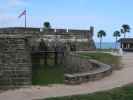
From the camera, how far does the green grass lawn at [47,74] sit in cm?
1430

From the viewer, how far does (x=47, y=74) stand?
14.6 m

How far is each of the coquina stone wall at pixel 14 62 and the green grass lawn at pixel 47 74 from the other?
64 cm

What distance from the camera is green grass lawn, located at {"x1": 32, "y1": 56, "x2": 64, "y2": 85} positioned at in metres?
14.3

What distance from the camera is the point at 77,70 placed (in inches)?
700

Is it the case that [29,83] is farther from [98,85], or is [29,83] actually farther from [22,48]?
[98,85]

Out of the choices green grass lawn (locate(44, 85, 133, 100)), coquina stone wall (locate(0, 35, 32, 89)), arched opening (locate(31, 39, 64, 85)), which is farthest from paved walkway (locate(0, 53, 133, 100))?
green grass lawn (locate(44, 85, 133, 100))

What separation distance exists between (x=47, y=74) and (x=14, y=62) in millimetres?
1679

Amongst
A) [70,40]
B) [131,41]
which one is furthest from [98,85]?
[131,41]

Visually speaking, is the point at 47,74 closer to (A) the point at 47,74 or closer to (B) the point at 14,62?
(A) the point at 47,74

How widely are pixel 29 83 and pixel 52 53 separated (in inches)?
79.7

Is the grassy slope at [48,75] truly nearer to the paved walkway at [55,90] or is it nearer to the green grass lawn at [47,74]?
the green grass lawn at [47,74]

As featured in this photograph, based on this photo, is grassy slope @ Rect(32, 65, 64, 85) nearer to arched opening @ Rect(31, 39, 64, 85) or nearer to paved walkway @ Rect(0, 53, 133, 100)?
arched opening @ Rect(31, 39, 64, 85)

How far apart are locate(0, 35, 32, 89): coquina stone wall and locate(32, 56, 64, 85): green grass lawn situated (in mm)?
643

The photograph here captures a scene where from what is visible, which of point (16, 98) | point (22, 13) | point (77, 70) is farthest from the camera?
point (22, 13)
